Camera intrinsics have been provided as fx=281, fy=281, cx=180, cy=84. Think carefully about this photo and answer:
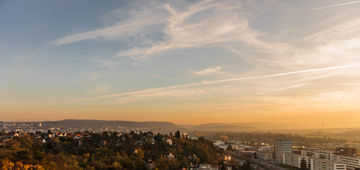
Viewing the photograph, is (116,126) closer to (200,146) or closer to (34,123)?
(34,123)

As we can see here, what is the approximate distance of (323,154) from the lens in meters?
46.4

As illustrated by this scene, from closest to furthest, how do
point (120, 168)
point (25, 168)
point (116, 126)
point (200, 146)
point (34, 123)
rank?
1. point (25, 168)
2. point (120, 168)
3. point (200, 146)
4. point (34, 123)
5. point (116, 126)

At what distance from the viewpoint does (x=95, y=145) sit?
3962cm

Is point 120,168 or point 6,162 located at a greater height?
point 6,162

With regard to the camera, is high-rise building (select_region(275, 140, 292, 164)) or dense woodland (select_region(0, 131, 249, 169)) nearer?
dense woodland (select_region(0, 131, 249, 169))

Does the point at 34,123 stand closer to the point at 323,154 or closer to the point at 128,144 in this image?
the point at 128,144

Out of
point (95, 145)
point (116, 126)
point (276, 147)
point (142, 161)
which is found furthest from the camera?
point (116, 126)

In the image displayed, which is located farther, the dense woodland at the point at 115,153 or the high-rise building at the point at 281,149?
the high-rise building at the point at 281,149

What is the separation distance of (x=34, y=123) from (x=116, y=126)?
49394 mm

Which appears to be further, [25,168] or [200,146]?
[200,146]

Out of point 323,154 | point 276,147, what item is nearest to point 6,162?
point 323,154

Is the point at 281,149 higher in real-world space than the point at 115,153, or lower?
lower

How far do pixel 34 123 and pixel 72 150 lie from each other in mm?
140548

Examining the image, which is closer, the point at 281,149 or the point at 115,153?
the point at 115,153
